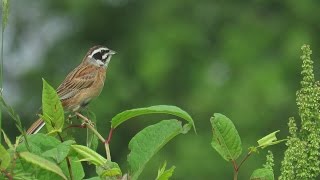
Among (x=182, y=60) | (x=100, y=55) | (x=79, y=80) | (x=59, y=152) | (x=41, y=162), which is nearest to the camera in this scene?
(x=41, y=162)

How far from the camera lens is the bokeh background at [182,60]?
11.1 m

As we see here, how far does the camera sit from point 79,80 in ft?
16.6

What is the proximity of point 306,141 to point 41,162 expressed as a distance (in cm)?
52

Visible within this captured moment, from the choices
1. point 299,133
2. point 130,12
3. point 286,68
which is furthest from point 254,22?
point 299,133

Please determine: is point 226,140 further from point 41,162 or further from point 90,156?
point 41,162

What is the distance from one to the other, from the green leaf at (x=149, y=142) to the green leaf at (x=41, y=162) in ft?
0.65

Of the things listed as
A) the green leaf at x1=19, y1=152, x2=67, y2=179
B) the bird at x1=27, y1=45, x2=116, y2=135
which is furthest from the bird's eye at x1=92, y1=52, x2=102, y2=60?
the green leaf at x1=19, y1=152, x2=67, y2=179

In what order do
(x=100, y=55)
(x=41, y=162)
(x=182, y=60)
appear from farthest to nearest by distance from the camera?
(x=182, y=60) → (x=100, y=55) → (x=41, y=162)

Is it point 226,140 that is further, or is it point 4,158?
point 226,140

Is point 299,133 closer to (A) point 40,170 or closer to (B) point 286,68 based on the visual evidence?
(A) point 40,170

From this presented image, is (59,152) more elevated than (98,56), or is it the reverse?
(59,152)

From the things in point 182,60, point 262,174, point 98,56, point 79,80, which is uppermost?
point 262,174

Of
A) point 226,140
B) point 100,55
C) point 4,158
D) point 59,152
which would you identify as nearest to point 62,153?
point 59,152

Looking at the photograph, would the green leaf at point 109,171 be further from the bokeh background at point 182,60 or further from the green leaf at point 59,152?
the bokeh background at point 182,60
